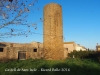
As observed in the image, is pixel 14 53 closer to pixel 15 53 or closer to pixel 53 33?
pixel 15 53

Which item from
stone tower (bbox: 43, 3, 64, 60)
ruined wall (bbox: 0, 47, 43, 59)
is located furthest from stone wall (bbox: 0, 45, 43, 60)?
stone tower (bbox: 43, 3, 64, 60)

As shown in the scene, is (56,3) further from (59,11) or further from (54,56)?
(54,56)

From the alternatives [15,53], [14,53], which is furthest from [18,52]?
[14,53]

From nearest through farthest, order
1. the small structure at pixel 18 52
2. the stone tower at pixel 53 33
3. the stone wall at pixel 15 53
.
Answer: the stone tower at pixel 53 33
the stone wall at pixel 15 53
the small structure at pixel 18 52

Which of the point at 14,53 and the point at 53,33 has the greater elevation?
the point at 53,33

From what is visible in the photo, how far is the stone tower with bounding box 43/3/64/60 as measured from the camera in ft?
29.1

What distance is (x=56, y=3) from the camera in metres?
9.51

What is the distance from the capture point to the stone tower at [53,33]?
888cm

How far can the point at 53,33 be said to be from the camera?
8914 mm

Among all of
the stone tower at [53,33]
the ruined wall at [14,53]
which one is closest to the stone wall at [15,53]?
the ruined wall at [14,53]

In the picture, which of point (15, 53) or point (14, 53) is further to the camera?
point (15, 53)

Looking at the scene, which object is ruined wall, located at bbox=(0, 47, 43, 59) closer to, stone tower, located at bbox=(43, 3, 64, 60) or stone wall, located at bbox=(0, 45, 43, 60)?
stone wall, located at bbox=(0, 45, 43, 60)

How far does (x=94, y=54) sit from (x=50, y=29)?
12.4 meters

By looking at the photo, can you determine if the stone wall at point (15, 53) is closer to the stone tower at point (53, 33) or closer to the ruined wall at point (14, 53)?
the ruined wall at point (14, 53)
